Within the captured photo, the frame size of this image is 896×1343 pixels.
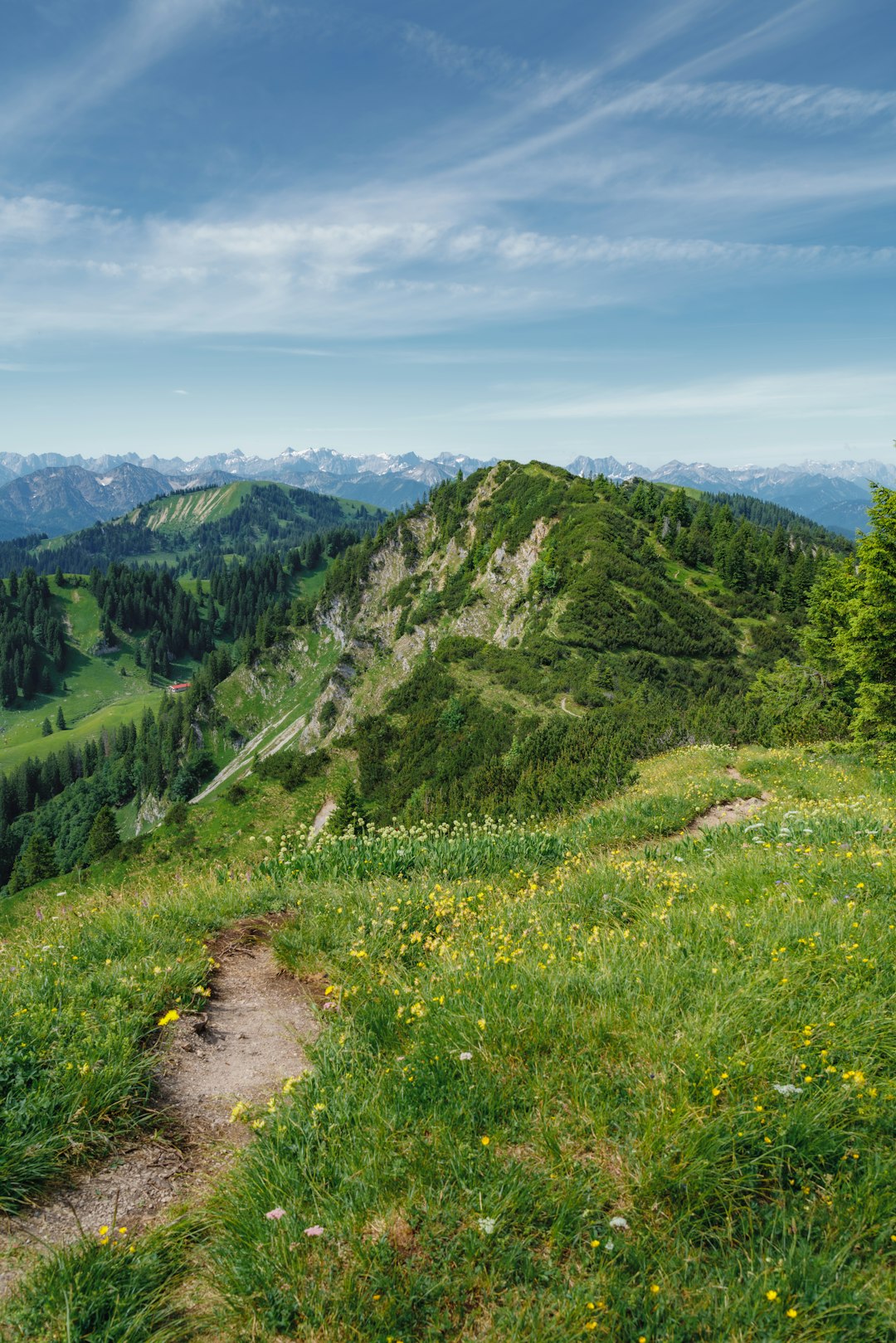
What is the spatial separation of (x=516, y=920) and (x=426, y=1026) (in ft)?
7.03

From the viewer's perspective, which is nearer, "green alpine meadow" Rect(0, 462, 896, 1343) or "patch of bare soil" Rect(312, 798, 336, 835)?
"green alpine meadow" Rect(0, 462, 896, 1343)

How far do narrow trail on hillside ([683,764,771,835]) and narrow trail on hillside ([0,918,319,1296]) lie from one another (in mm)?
9511

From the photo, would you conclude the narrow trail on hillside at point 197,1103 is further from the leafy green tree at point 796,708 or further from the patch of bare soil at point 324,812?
the patch of bare soil at point 324,812

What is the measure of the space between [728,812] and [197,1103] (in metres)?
13.7

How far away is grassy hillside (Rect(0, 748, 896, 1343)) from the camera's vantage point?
10.2ft

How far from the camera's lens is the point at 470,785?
1699 inches

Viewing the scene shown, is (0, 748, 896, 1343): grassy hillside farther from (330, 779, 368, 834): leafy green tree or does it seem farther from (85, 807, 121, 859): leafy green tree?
(85, 807, 121, 859): leafy green tree

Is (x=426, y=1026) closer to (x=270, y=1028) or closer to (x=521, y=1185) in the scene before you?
(x=521, y=1185)

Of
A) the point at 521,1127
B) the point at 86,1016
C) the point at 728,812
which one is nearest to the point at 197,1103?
the point at 86,1016

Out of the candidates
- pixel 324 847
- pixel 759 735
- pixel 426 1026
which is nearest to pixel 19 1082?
pixel 426 1026

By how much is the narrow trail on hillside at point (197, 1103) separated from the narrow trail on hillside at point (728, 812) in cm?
951

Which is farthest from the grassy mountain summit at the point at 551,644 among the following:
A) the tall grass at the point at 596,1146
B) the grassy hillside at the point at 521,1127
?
the tall grass at the point at 596,1146

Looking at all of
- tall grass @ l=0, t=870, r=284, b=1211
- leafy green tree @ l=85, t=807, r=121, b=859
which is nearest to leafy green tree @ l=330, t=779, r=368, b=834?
tall grass @ l=0, t=870, r=284, b=1211

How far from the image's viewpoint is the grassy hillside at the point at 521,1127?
10.2 feet
